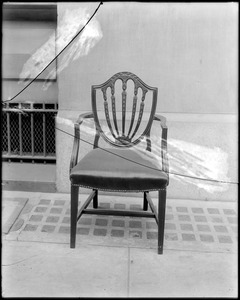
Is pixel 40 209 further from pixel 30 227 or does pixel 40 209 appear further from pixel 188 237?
pixel 188 237

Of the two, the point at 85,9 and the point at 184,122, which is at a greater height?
the point at 85,9

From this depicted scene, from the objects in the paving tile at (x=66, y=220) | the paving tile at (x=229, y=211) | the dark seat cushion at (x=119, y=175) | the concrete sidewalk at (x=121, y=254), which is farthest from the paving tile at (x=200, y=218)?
the paving tile at (x=66, y=220)

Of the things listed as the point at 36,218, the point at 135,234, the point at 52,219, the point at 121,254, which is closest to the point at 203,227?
the point at 135,234

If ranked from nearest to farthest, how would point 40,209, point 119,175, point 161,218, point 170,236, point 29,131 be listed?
point 119,175 < point 161,218 < point 170,236 < point 40,209 < point 29,131

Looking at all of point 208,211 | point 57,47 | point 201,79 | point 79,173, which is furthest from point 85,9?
point 208,211

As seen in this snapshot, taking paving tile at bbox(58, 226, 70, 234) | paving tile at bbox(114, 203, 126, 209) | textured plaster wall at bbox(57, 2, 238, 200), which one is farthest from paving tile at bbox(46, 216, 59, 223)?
textured plaster wall at bbox(57, 2, 238, 200)

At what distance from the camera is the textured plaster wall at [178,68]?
366cm

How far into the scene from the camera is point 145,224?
3510 mm

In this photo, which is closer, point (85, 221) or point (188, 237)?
point (188, 237)

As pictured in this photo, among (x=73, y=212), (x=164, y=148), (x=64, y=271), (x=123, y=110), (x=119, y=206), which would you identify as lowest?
(x=64, y=271)

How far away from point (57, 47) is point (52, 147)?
1.28 metres

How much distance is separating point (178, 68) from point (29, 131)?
4.89 feet

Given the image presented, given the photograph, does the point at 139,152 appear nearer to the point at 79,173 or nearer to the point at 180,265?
the point at 79,173

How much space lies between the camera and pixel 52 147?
13.9ft
